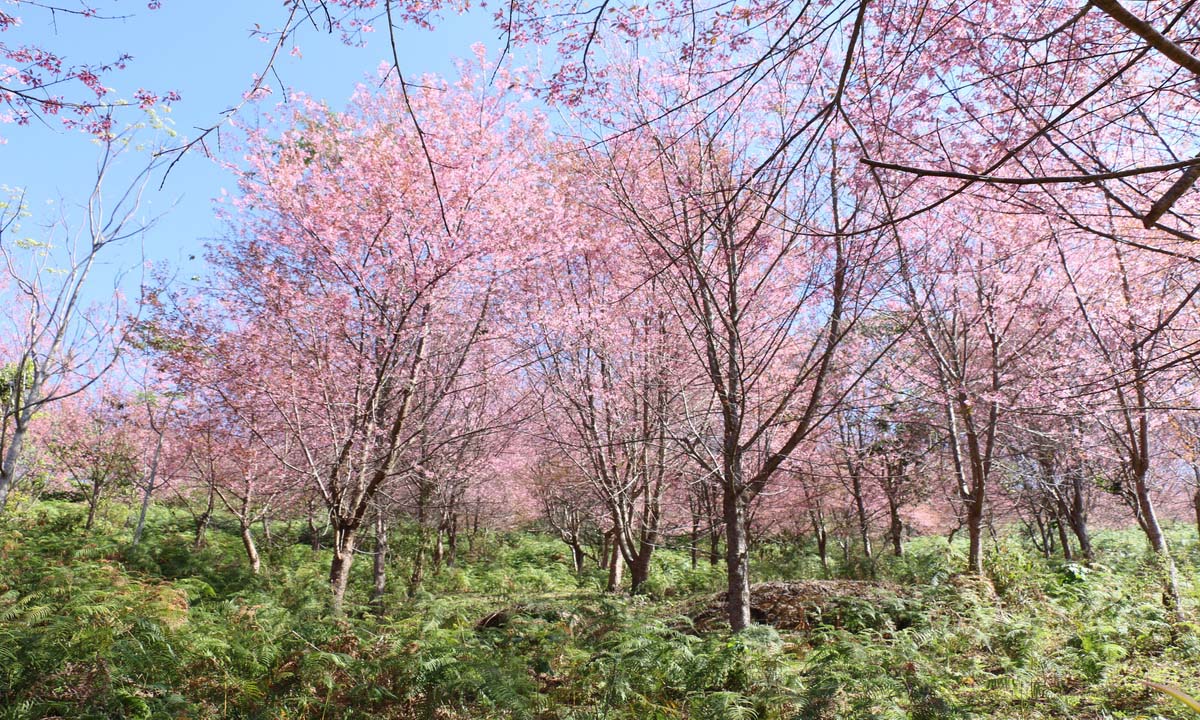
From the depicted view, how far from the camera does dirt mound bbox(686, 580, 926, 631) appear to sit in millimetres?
7312

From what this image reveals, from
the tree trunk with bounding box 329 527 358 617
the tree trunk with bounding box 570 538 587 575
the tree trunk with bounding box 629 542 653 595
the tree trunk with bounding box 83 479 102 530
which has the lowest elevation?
the tree trunk with bounding box 570 538 587 575

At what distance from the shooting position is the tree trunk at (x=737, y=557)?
210 inches

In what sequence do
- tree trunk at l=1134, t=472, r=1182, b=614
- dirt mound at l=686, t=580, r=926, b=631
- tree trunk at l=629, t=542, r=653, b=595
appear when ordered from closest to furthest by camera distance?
tree trunk at l=1134, t=472, r=1182, b=614, dirt mound at l=686, t=580, r=926, b=631, tree trunk at l=629, t=542, r=653, b=595

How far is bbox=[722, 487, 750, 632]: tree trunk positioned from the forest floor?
0.64 feet

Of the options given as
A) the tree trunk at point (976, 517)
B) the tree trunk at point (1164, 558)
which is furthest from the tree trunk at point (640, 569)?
the tree trunk at point (1164, 558)

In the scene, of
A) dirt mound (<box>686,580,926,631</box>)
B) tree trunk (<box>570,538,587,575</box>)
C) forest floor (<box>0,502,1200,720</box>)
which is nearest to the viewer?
forest floor (<box>0,502,1200,720</box>)

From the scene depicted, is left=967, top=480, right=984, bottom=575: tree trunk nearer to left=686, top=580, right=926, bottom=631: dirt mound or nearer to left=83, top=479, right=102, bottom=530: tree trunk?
left=686, top=580, right=926, bottom=631: dirt mound

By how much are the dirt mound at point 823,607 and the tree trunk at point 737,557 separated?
166 cm

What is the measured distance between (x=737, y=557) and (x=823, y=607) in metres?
3.25

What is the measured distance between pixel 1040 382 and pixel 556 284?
5.93m

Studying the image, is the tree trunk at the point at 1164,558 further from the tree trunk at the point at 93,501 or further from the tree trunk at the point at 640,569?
the tree trunk at the point at 93,501

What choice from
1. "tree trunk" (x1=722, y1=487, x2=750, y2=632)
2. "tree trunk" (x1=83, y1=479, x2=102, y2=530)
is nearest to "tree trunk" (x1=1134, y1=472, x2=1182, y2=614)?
"tree trunk" (x1=722, y1=487, x2=750, y2=632)

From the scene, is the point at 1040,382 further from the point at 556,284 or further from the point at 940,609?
the point at 556,284

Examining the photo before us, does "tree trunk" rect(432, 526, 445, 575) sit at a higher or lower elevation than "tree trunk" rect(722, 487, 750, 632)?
lower
